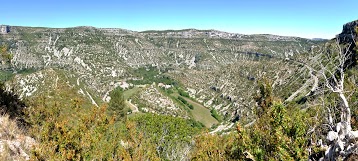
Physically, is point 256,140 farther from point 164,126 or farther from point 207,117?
point 207,117

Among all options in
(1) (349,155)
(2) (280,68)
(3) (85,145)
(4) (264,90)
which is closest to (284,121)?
(1) (349,155)

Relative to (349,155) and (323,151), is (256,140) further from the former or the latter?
(349,155)

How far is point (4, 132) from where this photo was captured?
20516 mm

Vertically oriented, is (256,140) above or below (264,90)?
below

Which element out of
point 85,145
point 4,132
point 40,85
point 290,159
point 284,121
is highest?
point 284,121

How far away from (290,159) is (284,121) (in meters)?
2.90

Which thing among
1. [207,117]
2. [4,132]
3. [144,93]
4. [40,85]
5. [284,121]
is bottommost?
[207,117]

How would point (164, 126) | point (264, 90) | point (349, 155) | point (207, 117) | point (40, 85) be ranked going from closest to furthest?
point (349, 155), point (264, 90), point (164, 126), point (40, 85), point (207, 117)

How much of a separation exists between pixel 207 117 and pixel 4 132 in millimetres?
167295

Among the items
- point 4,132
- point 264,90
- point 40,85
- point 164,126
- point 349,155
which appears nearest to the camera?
point 349,155

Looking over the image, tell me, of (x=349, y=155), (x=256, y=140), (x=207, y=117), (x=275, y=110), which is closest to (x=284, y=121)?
(x=275, y=110)

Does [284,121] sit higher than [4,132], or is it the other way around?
[284,121]

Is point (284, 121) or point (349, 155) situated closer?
point (349, 155)

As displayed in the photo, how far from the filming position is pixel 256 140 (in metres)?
15.7
